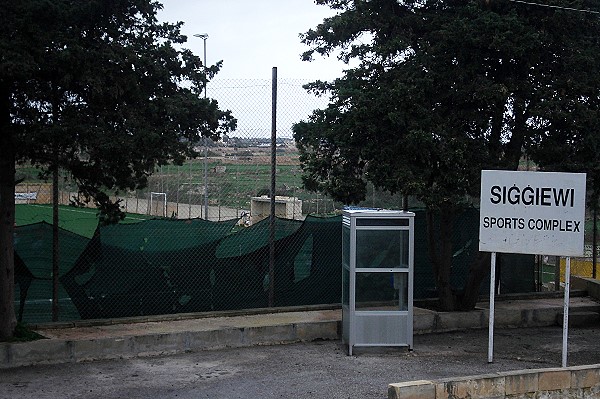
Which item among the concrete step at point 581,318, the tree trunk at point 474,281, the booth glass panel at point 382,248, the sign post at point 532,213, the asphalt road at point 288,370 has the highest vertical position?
the sign post at point 532,213

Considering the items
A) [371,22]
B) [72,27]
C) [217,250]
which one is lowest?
[217,250]

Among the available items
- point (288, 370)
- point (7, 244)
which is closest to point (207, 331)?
point (288, 370)

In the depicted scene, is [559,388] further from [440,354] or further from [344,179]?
[344,179]

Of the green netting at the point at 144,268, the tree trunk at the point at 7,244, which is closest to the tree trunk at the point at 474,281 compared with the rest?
the green netting at the point at 144,268

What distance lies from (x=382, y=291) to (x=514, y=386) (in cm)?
356

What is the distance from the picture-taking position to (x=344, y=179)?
563 inches

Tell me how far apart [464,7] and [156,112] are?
19.1 ft

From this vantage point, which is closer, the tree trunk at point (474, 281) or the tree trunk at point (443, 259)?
the tree trunk at point (443, 259)

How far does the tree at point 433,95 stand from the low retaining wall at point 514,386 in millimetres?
4009

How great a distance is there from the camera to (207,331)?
1289 centimetres

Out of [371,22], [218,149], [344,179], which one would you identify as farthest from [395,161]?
[218,149]

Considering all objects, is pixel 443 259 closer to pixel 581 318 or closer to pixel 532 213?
pixel 581 318

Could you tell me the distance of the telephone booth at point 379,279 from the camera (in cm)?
1290

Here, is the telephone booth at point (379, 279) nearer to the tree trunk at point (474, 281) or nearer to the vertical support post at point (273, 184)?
the vertical support post at point (273, 184)
